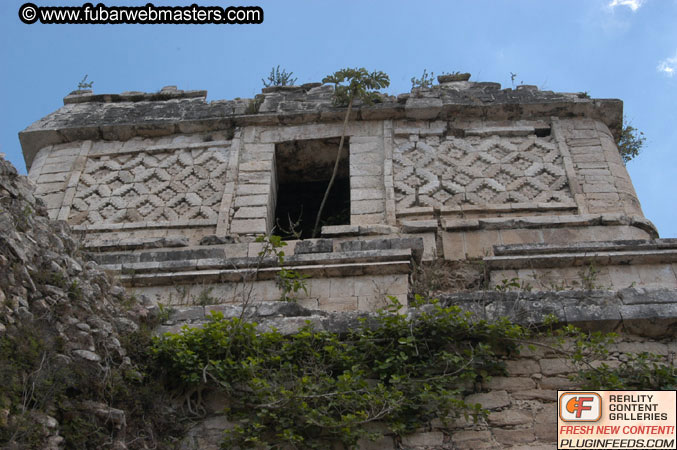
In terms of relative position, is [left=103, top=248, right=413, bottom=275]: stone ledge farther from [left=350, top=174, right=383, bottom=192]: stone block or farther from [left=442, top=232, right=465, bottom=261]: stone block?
[left=350, top=174, right=383, bottom=192]: stone block

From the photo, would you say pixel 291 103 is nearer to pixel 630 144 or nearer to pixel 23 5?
pixel 23 5

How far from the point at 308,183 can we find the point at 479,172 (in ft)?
6.89

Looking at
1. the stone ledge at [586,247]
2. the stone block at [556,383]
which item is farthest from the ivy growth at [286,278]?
the stone block at [556,383]

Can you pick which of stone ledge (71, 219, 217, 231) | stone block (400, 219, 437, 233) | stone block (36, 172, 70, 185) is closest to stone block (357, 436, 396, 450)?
stone block (400, 219, 437, 233)

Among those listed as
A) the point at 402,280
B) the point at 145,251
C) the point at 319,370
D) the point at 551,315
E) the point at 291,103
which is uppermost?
the point at 291,103

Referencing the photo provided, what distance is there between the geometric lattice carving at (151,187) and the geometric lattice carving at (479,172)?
75.9 inches

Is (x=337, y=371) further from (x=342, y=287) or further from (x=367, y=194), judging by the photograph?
(x=367, y=194)

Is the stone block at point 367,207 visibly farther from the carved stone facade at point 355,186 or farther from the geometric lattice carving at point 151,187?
the geometric lattice carving at point 151,187

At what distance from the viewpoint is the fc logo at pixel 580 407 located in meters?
5.63

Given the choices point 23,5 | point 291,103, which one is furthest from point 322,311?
point 23,5

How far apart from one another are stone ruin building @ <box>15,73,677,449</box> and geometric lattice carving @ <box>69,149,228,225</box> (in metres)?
0.02

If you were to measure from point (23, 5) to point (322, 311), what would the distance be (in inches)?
175

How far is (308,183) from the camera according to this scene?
9.91m

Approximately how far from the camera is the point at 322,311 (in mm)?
6672
